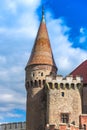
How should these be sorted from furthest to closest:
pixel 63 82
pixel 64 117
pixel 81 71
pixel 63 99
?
pixel 81 71, pixel 63 82, pixel 63 99, pixel 64 117

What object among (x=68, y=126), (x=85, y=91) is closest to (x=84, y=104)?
(x=85, y=91)

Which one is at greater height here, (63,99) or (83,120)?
(63,99)

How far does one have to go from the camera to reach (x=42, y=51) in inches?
2126

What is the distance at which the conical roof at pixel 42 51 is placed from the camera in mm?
53406

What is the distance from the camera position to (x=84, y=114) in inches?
Result: 1898

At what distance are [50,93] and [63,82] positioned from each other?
200 cm

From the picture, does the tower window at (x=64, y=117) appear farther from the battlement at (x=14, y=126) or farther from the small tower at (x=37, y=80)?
the battlement at (x=14, y=126)

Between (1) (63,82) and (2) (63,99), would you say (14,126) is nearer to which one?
(1) (63,82)

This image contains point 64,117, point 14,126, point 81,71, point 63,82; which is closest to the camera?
point 64,117

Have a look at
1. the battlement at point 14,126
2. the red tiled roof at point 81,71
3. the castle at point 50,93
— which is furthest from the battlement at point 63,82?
the battlement at point 14,126

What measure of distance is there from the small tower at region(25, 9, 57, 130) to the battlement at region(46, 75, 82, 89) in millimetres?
2112

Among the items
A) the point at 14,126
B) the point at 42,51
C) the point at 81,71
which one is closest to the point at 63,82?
the point at 81,71

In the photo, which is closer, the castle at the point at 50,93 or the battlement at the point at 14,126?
the castle at the point at 50,93

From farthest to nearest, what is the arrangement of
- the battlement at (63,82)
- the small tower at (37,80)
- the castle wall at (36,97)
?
the small tower at (37,80) < the castle wall at (36,97) < the battlement at (63,82)
